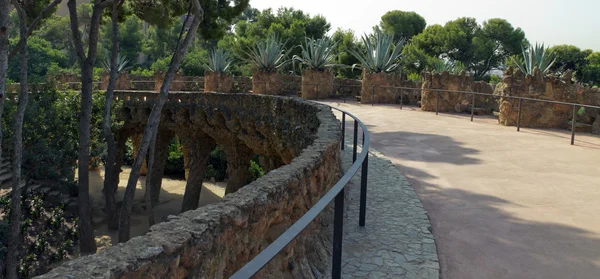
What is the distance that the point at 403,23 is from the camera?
49812 millimetres

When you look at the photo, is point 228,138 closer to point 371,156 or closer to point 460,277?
point 371,156

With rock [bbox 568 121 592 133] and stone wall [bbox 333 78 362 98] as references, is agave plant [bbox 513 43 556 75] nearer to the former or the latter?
rock [bbox 568 121 592 133]

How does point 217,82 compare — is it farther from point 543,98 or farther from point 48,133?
point 543,98

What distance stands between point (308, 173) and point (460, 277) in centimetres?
143

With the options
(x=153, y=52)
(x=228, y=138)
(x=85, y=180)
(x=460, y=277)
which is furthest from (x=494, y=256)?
(x=153, y=52)

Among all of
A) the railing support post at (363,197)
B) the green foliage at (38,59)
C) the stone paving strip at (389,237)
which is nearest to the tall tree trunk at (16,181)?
the stone paving strip at (389,237)

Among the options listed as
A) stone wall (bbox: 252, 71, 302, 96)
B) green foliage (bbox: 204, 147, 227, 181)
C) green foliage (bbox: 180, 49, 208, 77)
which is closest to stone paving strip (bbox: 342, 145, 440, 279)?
stone wall (bbox: 252, 71, 302, 96)

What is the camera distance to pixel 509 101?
41.6 feet

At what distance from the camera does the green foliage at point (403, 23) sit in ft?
162

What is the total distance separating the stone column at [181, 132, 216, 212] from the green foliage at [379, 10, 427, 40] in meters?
34.4

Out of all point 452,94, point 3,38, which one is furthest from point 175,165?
point 3,38

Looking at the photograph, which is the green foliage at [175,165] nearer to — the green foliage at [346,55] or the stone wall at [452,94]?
the green foliage at [346,55]

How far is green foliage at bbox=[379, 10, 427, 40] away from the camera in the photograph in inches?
1944

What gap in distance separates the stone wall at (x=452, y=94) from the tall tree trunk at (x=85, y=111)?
991cm
